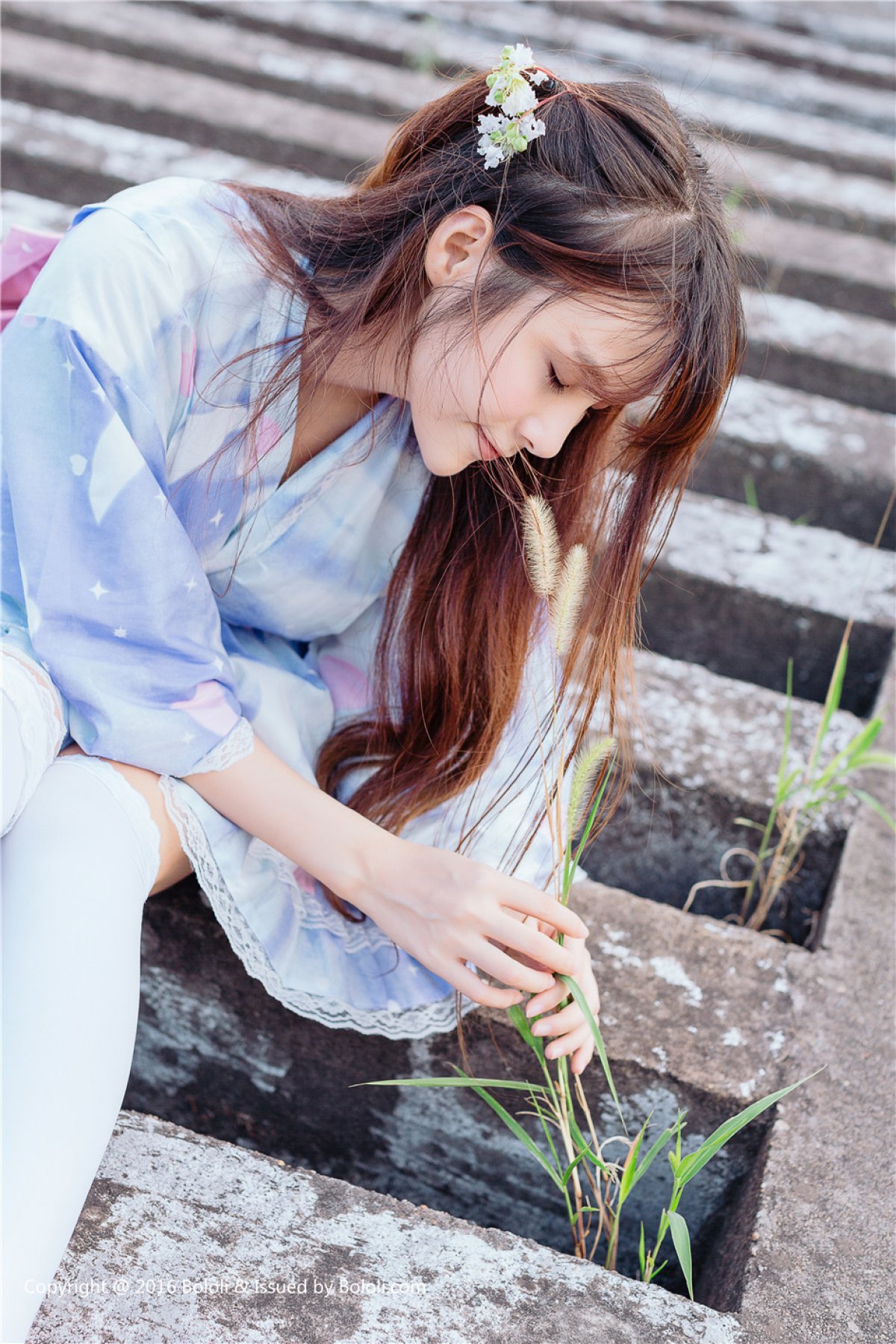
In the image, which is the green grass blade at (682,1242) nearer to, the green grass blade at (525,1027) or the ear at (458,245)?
the green grass blade at (525,1027)

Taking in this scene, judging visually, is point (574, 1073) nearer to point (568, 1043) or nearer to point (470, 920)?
point (568, 1043)

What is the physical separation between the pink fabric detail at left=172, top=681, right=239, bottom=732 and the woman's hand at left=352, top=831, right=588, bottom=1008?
19 cm

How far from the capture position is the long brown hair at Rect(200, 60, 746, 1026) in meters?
0.93

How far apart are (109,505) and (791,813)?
93 cm

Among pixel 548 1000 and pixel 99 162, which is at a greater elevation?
pixel 99 162

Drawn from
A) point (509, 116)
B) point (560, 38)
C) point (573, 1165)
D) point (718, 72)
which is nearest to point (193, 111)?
point (560, 38)

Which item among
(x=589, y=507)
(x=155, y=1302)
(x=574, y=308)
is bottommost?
(x=155, y=1302)

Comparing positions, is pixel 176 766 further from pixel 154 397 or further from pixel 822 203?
pixel 822 203

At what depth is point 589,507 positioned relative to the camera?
115cm

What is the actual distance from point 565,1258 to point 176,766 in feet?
1.84

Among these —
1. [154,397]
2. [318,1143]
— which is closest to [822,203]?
[154,397]

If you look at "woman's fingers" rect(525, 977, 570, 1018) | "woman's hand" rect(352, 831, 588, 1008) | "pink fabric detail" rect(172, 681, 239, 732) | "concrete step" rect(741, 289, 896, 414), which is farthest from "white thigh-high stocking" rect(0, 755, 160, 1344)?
"concrete step" rect(741, 289, 896, 414)

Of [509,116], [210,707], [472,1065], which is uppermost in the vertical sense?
[509,116]

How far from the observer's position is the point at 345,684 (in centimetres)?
133
